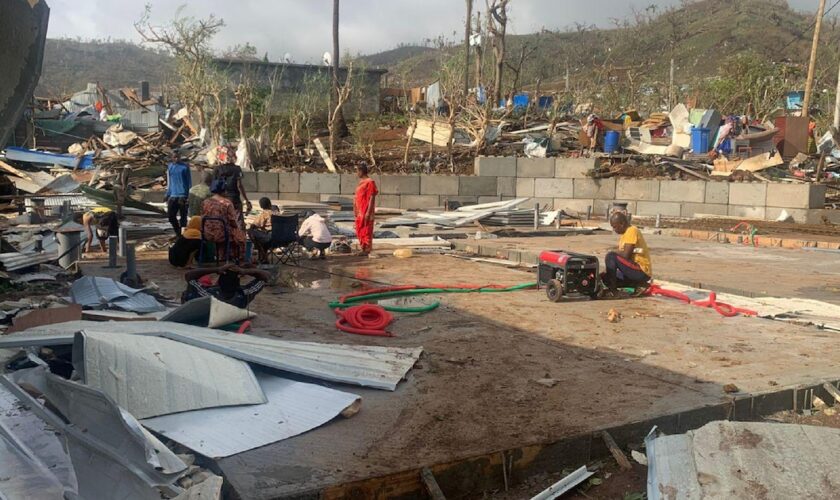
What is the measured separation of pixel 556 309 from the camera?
813 centimetres

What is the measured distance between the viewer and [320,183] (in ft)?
65.0

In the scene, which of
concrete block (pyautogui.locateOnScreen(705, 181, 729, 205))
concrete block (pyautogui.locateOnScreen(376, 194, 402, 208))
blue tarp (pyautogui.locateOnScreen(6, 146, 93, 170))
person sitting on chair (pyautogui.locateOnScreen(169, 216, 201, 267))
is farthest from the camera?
blue tarp (pyautogui.locateOnScreen(6, 146, 93, 170))

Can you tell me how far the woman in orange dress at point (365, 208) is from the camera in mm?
12125

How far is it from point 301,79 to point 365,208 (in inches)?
721

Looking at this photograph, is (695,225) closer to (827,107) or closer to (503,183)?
(503,183)

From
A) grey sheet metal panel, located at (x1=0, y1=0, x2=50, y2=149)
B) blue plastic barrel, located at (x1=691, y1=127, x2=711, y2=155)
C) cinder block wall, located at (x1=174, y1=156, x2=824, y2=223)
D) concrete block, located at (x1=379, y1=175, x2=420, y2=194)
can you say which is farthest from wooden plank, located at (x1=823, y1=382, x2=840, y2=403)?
blue plastic barrel, located at (x1=691, y1=127, x2=711, y2=155)

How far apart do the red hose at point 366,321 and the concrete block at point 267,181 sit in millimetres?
12785

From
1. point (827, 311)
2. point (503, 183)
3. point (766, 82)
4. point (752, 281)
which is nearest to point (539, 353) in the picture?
point (827, 311)

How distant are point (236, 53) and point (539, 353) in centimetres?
2472

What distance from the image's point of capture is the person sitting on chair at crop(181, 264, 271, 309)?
23.4ft

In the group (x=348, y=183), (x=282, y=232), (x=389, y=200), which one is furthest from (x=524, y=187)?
(x=282, y=232)

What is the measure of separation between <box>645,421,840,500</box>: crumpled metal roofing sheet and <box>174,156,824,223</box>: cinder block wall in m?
16.2

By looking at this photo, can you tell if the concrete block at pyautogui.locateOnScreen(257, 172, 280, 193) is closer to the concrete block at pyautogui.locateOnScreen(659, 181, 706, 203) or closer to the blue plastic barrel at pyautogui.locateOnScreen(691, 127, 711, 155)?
the concrete block at pyautogui.locateOnScreen(659, 181, 706, 203)

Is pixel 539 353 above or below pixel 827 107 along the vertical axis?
below
